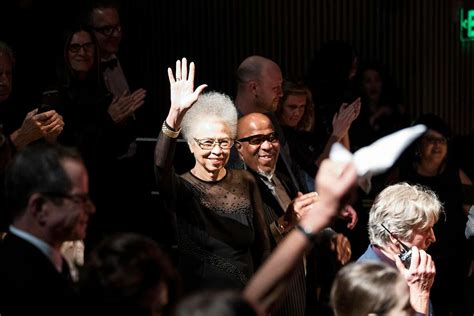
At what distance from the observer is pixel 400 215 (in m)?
4.71

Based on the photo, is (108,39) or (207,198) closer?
(207,198)

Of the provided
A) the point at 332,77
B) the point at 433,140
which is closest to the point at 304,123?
the point at 332,77

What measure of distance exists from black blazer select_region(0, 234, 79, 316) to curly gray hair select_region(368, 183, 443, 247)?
194cm

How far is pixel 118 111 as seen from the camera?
585 cm

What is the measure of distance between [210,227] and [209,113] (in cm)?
57

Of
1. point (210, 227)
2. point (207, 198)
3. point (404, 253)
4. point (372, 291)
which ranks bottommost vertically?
point (404, 253)

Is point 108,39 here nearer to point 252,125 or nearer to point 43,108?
point 43,108

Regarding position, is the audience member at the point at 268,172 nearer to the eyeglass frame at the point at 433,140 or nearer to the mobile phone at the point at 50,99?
the mobile phone at the point at 50,99

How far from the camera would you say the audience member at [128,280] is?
9.27ft

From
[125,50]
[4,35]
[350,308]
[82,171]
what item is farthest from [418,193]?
[125,50]

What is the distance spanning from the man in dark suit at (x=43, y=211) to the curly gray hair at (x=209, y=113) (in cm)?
192

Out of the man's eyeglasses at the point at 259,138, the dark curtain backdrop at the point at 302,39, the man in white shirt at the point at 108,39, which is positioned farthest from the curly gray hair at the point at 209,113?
the dark curtain backdrop at the point at 302,39

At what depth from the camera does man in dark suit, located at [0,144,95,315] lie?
3.10m

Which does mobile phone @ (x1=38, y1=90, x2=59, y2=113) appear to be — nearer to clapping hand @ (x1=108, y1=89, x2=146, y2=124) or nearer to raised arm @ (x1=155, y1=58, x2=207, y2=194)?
clapping hand @ (x1=108, y1=89, x2=146, y2=124)
